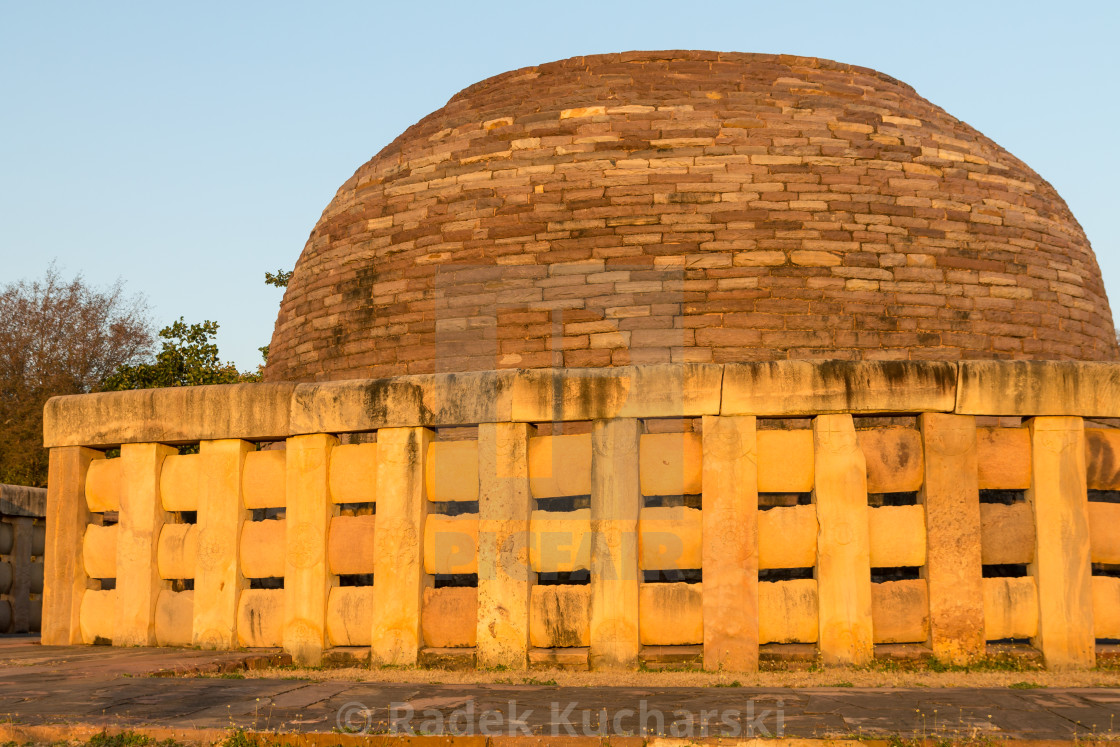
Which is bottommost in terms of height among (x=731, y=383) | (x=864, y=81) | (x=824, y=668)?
(x=824, y=668)

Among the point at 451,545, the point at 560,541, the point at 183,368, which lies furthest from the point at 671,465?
the point at 183,368

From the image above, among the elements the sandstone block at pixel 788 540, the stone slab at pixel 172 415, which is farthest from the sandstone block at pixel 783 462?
the stone slab at pixel 172 415

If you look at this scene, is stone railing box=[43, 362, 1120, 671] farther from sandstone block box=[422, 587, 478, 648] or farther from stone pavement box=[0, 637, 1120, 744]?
stone pavement box=[0, 637, 1120, 744]

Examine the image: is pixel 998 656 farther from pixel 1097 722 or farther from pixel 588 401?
pixel 588 401

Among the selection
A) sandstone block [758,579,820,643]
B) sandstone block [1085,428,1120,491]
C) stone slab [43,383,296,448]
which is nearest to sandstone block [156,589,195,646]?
stone slab [43,383,296,448]

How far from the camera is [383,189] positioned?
9.67 m

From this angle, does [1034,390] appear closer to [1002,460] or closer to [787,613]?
[1002,460]

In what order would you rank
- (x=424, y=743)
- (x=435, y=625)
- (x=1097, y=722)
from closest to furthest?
(x=424, y=743)
(x=1097, y=722)
(x=435, y=625)

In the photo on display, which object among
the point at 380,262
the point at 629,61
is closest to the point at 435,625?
the point at 380,262

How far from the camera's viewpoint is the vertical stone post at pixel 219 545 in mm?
6383

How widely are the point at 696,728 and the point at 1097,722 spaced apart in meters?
1.70

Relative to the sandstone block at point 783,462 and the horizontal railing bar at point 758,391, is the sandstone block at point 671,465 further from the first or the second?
the sandstone block at point 783,462

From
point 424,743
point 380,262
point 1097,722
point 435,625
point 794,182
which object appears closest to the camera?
point 424,743

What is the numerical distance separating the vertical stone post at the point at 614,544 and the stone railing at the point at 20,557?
7.52 m
